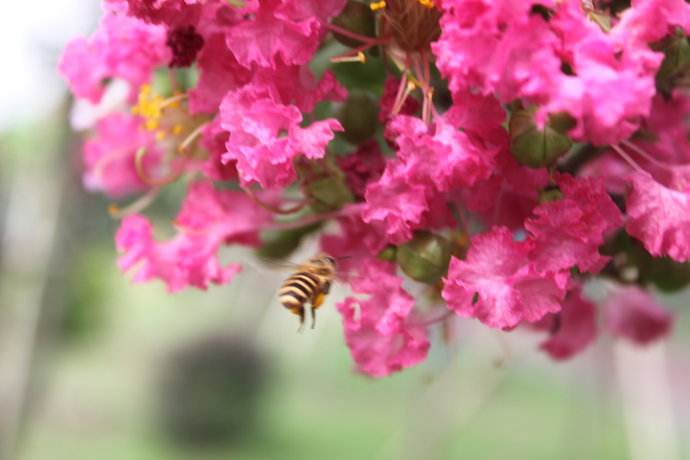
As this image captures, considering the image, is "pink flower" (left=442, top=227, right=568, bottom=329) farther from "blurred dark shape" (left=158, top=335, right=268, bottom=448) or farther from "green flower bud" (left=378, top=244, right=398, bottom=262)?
"blurred dark shape" (left=158, top=335, right=268, bottom=448)

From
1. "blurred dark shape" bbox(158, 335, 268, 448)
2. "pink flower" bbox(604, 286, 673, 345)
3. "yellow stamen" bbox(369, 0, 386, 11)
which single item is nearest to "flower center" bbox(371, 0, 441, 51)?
"yellow stamen" bbox(369, 0, 386, 11)

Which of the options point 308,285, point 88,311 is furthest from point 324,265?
point 88,311

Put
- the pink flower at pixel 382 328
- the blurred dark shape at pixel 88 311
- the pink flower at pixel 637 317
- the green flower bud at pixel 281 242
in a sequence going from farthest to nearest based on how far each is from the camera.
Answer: the blurred dark shape at pixel 88 311 → the pink flower at pixel 637 317 → the green flower bud at pixel 281 242 → the pink flower at pixel 382 328

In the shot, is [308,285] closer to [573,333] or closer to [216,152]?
[216,152]

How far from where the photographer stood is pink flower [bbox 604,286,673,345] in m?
0.78

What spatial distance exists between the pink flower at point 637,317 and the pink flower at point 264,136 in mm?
379

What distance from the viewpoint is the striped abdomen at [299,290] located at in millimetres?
553

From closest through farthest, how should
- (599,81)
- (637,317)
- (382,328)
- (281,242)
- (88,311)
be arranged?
(599,81) < (382,328) < (281,242) < (637,317) < (88,311)

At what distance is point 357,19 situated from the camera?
0.51 meters

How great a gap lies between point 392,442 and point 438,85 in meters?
3.77

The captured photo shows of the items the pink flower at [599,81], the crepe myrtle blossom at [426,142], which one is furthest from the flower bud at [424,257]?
the pink flower at [599,81]

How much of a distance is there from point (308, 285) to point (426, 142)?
5.3 inches

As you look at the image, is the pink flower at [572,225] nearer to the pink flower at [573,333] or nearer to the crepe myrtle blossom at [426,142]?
the crepe myrtle blossom at [426,142]

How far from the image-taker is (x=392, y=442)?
4.17 m
